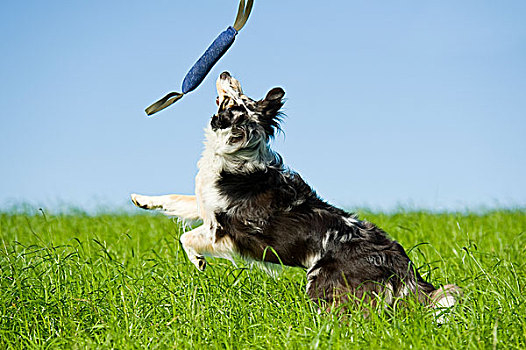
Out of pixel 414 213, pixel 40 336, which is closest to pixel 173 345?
pixel 40 336

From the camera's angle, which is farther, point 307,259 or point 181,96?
point 181,96

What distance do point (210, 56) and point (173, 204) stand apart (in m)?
1.38

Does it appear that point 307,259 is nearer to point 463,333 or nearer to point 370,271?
point 370,271

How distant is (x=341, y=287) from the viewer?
4.16 meters

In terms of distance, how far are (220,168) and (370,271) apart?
4.78ft

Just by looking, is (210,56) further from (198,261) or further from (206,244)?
(198,261)

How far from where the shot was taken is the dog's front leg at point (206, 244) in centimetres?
450

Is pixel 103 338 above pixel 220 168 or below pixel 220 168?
below

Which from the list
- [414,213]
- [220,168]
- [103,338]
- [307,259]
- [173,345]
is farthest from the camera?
[414,213]

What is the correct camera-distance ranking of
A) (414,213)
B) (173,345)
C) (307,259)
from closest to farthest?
1. (173,345)
2. (307,259)
3. (414,213)

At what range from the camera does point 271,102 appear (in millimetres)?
4641

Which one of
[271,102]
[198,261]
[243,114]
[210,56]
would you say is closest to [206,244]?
[198,261]

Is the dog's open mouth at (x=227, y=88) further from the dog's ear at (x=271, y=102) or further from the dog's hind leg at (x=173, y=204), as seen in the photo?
the dog's hind leg at (x=173, y=204)

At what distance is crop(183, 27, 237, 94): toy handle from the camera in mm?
5109
